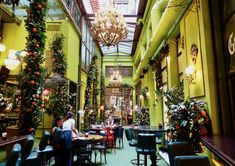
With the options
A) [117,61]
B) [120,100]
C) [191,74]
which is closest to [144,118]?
[191,74]

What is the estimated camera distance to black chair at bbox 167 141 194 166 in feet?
9.56

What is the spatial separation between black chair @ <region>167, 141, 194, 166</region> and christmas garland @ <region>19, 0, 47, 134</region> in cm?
297

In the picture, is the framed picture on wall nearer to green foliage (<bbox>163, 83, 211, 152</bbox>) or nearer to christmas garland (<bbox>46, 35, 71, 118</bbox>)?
green foliage (<bbox>163, 83, 211, 152</bbox>)

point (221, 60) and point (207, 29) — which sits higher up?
point (207, 29)

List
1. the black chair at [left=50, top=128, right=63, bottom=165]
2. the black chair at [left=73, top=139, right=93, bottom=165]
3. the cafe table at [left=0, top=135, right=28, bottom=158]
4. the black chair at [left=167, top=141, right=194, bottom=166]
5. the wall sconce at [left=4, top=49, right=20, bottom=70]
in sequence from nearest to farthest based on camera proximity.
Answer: the black chair at [left=167, top=141, right=194, bottom=166] < the cafe table at [left=0, top=135, right=28, bottom=158] < the black chair at [left=50, top=128, right=63, bottom=165] < the black chair at [left=73, top=139, right=93, bottom=165] < the wall sconce at [left=4, top=49, right=20, bottom=70]

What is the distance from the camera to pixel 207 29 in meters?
3.62

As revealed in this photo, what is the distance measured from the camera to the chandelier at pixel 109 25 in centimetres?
534

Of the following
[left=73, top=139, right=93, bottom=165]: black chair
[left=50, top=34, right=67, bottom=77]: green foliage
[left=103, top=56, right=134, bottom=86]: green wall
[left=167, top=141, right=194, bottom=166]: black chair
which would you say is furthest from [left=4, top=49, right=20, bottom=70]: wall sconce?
[left=103, top=56, right=134, bottom=86]: green wall

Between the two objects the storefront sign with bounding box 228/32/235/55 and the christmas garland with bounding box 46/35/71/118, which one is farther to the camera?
the christmas garland with bounding box 46/35/71/118

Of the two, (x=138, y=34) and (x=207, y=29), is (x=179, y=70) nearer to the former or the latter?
(x=207, y=29)

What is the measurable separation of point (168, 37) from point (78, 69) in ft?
16.2

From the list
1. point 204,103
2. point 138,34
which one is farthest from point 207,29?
point 138,34

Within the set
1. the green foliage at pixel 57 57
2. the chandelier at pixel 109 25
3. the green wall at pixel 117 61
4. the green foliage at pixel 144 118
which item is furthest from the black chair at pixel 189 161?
the green wall at pixel 117 61

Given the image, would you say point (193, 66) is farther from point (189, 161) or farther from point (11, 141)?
point (11, 141)
